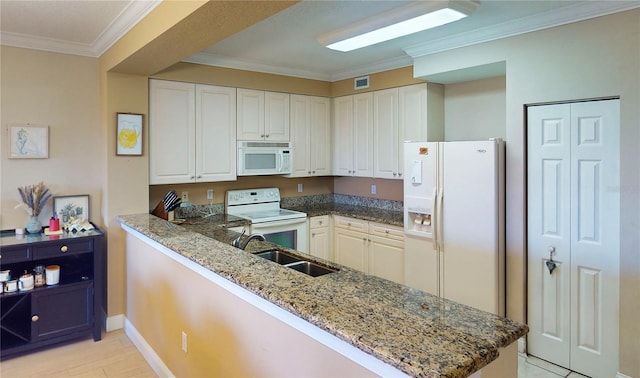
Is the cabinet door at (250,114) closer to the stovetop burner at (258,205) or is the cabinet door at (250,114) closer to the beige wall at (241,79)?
the beige wall at (241,79)

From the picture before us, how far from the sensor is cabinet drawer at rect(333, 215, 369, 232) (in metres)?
4.40

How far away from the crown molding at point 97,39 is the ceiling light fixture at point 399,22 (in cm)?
138

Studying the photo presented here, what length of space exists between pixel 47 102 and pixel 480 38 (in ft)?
12.1

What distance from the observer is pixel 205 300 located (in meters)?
2.17

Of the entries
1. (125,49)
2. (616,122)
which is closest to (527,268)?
(616,122)

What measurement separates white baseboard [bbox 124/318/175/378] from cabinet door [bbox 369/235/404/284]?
2224mm

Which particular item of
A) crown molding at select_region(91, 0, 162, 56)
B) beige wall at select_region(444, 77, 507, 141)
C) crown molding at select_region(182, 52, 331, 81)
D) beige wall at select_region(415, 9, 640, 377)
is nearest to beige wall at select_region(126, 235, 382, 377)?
crown molding at select_region(91, 0, 162, 56)

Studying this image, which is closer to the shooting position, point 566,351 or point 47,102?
point 566,351

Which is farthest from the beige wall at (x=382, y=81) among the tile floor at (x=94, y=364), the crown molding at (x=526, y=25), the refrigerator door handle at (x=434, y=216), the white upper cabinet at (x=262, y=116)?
the tile floor at (x=94, y=364)

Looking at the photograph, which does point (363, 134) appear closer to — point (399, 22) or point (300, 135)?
point (300, 135)

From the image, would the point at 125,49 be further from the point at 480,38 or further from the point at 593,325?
the point at 593,325

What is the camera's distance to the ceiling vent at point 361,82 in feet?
15.3

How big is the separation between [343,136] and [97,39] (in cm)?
276

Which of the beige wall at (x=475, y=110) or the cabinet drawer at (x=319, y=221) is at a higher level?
the beige wall at (x=475, y=110)
